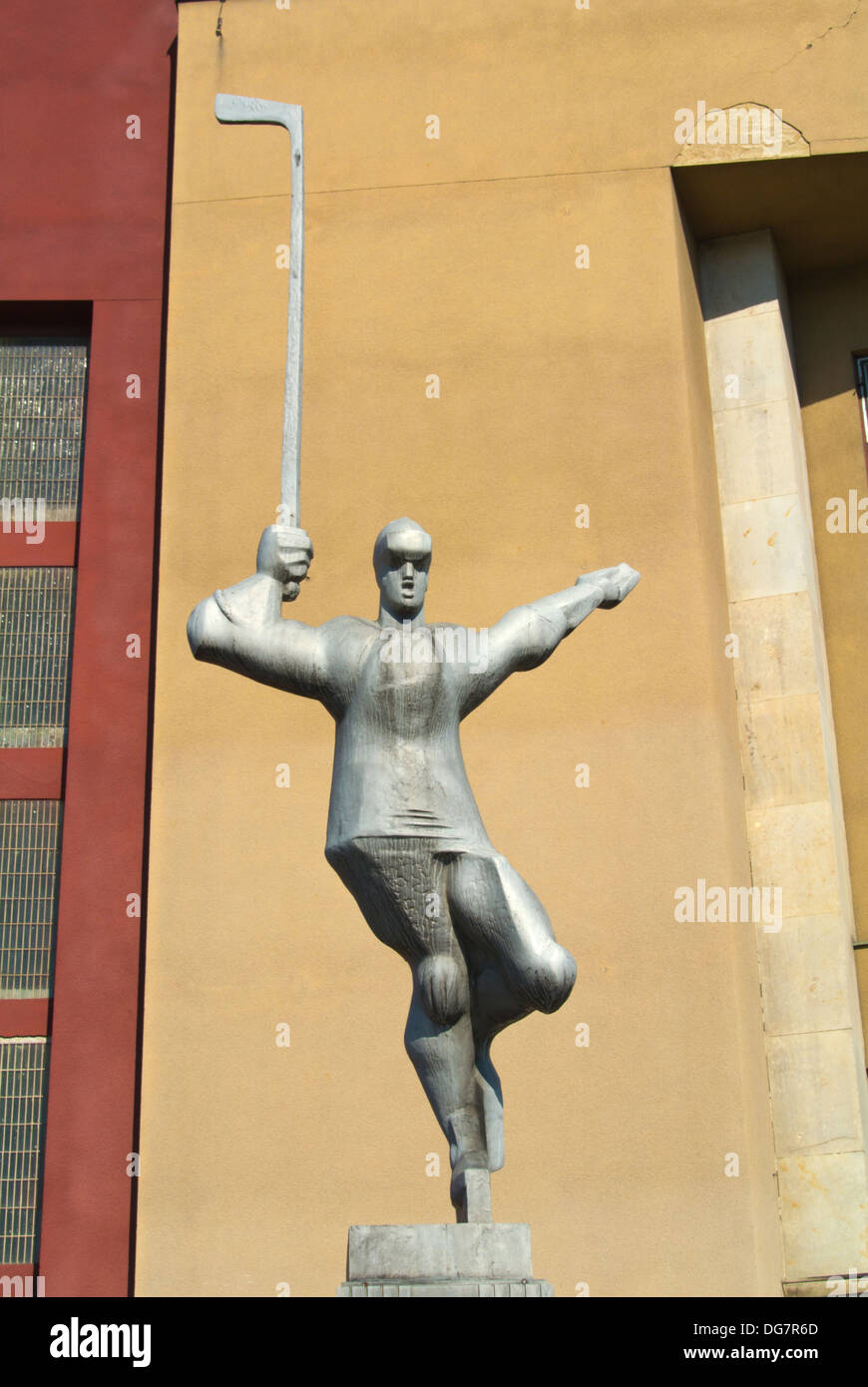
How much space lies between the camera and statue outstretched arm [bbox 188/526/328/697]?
5.41m

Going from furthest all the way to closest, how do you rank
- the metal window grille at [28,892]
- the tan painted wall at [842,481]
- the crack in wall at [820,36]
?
the tan painted wall at [842,481], the crack in wall at [820,36], the metal window grille at [28,892]

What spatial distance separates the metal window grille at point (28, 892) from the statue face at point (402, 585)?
630 centimetres

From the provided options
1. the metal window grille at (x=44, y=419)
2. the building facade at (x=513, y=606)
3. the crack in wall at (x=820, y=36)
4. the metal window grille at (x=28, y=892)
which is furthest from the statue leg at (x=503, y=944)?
the crack in wall at (x=820, y=36)

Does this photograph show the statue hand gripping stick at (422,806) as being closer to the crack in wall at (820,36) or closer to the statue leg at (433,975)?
the statue leg at (433,975)

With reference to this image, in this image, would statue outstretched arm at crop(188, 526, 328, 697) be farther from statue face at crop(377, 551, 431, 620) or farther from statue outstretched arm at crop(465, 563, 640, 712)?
statue outstretched arm at crop(465, 563, 640, 712)

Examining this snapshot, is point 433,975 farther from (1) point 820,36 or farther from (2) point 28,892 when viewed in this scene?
(1) point 820,36

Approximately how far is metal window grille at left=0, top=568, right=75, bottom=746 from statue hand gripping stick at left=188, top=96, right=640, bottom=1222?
6478 mm

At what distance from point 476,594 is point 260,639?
216 inches

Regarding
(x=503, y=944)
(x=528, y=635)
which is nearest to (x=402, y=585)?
(x=528, y=635)

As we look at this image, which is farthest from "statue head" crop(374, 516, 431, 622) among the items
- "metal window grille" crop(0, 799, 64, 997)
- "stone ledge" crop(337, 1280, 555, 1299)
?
"metal window grille" crop(0, 799, 64, 997)

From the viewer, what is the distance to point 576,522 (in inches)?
430

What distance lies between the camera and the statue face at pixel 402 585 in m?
5.54

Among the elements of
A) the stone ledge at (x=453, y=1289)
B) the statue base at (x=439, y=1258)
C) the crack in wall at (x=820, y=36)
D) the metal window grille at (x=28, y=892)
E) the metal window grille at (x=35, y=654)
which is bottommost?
the stone ledge at (x=453, y=1289)

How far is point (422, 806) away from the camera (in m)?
5.26
